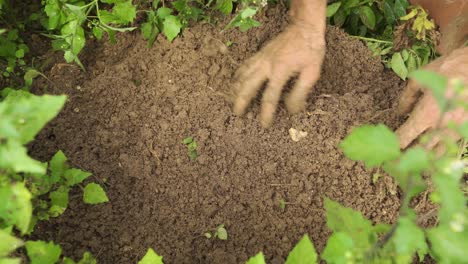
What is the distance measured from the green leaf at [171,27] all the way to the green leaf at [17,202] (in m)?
0.86

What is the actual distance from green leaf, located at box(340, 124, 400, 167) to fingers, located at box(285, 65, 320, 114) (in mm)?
677

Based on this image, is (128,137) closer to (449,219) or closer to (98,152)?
→ (98,152)

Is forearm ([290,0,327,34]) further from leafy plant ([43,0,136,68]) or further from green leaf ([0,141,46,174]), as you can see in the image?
green leaf ([0,141,46,174])

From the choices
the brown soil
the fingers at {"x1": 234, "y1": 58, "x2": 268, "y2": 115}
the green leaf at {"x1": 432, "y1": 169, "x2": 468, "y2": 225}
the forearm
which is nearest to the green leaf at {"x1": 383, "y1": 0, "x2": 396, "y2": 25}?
the brown soil

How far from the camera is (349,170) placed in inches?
67.7

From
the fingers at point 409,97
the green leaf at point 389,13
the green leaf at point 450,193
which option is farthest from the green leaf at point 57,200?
the green leaf at point 389,13

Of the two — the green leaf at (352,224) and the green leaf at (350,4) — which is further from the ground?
the green leaf at (350,4)

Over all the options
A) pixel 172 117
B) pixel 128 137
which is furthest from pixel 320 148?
pixel 128 137

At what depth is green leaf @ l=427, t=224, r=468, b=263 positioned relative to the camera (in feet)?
2.78

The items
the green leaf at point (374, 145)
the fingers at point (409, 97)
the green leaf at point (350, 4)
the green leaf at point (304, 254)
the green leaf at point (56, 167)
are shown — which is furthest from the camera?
the green leaf at point (350, 4)

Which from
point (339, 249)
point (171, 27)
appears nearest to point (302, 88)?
point (171, 27)

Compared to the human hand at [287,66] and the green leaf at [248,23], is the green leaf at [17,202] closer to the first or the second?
the human hand at [287,66]

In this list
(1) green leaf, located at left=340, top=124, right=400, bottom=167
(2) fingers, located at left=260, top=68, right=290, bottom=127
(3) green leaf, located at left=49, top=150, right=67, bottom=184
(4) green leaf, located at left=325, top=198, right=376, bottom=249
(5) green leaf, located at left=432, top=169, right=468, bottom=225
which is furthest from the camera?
(2) fingers, located at left=260, top=68, right=290, bottom=127

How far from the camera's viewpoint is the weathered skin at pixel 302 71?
5.24ft
